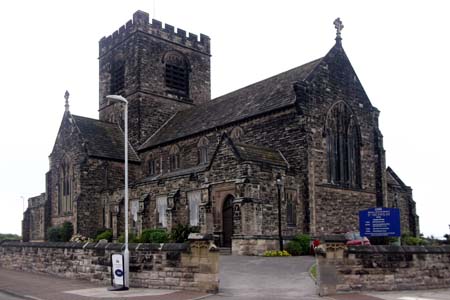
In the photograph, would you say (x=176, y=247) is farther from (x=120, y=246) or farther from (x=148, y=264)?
(x=120, y=246)

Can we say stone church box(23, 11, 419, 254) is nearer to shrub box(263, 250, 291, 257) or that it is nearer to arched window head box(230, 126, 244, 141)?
arched window head box(230, 126, 244, 141)

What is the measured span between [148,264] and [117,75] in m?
35.3

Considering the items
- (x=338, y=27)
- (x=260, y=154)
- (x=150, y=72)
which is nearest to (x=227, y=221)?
(x=260, y=154)

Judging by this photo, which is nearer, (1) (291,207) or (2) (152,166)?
(1) (291,207)

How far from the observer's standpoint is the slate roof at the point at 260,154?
96.6 feet

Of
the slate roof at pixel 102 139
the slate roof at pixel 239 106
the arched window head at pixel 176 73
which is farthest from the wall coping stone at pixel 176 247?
the arched window head at pixel 176 73

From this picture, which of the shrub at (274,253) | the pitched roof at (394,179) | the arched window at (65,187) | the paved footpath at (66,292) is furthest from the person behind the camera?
the arched window at (65,187)

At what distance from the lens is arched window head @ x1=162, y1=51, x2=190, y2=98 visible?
50688mm

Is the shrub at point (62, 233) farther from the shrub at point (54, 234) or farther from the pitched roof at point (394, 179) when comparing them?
the pitched roof at point (394, 179)

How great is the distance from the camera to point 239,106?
3859 cm

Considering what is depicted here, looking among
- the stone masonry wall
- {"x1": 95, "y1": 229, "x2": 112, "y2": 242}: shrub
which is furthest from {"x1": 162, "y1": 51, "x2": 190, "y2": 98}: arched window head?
the stone masonry wall

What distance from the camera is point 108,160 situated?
4344cm

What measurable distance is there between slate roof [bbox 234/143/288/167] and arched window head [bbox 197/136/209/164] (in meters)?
6.97

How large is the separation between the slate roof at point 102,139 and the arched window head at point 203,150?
8.31m
